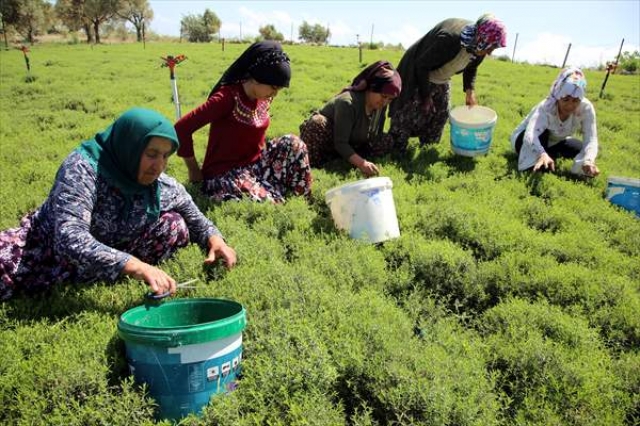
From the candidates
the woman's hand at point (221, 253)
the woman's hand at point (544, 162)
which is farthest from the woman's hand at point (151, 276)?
the woman's hand at point (544, 162)

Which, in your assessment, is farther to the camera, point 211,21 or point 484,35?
point 211,21

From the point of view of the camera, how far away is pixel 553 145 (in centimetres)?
571

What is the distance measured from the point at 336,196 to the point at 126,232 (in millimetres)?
1553

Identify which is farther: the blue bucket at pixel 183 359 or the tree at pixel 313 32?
the tree at pixel 313 32

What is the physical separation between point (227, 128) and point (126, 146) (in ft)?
5.14

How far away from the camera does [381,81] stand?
15.1ft

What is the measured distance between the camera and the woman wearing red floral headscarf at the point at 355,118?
4598mm

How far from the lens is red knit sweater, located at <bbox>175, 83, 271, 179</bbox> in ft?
12.8

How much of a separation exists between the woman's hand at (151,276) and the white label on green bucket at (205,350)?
1.62 feet

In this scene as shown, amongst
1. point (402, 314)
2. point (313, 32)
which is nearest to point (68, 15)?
point (313, 32)

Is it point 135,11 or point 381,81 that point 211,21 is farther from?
point 381,81

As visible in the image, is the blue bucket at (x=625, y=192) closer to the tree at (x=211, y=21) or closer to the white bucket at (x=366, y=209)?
the white bucket at (x=366, y=209)

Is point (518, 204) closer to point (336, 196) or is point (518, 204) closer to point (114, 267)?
point (336, 196)

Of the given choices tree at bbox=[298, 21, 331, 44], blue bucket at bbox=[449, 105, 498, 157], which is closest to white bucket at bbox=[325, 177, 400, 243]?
blue bucket at bbox=[449, 105, 498, 157]
